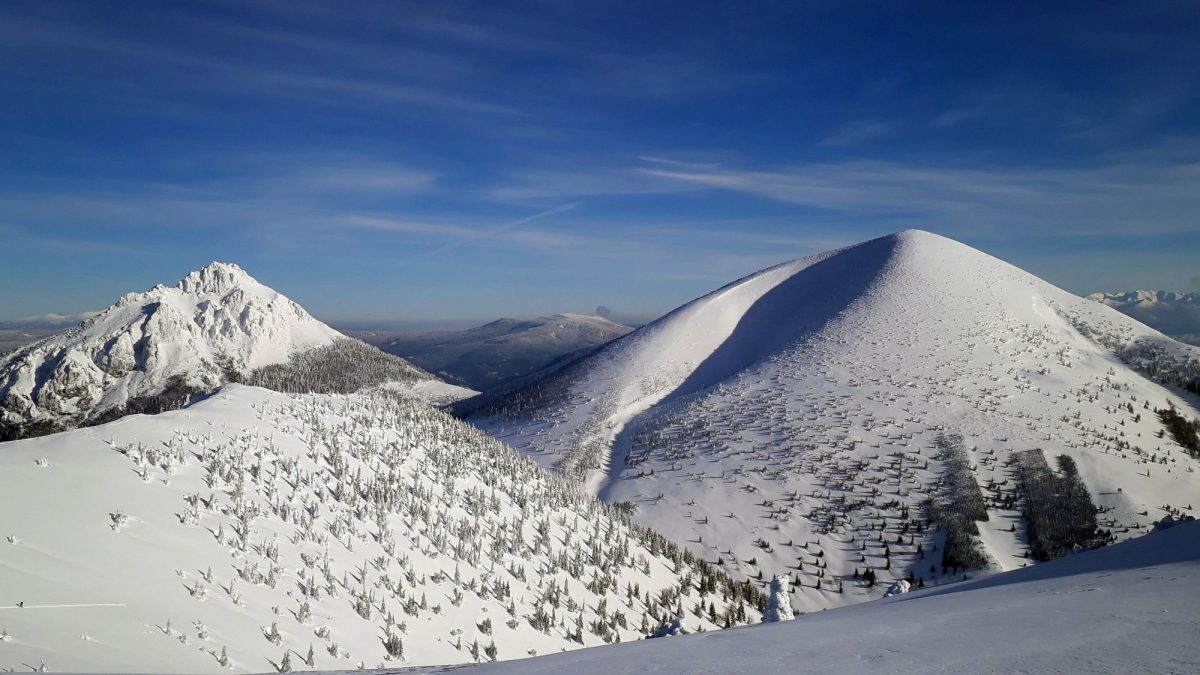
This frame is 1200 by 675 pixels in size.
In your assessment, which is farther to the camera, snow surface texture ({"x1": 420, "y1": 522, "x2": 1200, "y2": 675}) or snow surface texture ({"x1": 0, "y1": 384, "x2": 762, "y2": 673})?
snow surface texture ({"x1": 0, "y1": 384, "x2": 762, "y2": 673})

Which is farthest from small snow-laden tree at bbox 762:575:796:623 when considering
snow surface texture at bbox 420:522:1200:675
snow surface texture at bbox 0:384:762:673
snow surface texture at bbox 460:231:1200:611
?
snow surface texture at bbox 420:522:1200:675

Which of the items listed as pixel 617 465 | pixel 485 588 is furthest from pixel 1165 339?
pixel 485 588

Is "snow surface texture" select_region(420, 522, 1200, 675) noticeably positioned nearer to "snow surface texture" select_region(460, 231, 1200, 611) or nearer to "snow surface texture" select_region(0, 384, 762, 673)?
"snow surface texture" select_region(0, 384, 762, 673)

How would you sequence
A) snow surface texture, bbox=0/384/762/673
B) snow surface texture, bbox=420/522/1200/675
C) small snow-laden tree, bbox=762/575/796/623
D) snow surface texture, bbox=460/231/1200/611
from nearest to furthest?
snow surface texture, bbox=420/522/1200/675
snow surface texture, bbox=0/384/762/673
small snow-laden tree, bbox=762/575/796/623
snow surface texture, bbox=460/231/1200/611

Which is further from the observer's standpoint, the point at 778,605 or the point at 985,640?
the point at 778,605

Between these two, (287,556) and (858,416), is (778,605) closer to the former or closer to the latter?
(287,556)

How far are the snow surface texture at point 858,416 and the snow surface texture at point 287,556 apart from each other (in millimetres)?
14654

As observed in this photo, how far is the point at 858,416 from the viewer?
68.1m

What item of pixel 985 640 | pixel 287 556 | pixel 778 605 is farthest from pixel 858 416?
pixel 985 640

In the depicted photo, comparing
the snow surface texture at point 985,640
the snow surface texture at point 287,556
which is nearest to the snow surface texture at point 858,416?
the snow surface texture at point 287,556

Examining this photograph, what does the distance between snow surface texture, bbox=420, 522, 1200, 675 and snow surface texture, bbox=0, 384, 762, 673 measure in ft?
32.0

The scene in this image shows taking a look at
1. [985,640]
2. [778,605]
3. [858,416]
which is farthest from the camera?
[858,416]

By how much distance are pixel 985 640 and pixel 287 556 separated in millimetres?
Result: 20982

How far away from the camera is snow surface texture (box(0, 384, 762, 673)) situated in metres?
13.7
